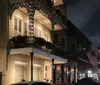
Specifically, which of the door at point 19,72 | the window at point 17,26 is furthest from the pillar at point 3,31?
the door at point 19,72

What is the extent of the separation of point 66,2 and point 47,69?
10235mm

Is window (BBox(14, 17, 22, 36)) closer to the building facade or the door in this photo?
the building facade

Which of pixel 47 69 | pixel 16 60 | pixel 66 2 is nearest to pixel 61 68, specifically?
pixel 47 69

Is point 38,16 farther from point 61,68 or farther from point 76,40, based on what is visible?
point 76,40

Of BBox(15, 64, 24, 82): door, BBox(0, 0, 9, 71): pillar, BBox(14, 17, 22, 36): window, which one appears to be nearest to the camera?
BBox(0, 0, 9, 71): pillar

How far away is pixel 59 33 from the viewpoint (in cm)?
3077

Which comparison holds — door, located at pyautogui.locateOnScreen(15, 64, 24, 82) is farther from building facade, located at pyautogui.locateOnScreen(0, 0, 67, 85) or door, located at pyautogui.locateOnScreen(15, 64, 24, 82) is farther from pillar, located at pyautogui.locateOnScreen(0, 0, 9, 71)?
pillar, located at pyautogui.locateOnScreen(0, 0, 9, 71)

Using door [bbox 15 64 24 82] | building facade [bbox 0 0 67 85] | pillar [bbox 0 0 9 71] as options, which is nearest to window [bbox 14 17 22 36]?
building facade [bbox 0 0 67 85]

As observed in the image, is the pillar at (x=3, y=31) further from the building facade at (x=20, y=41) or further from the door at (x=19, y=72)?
the door at (x=19, y=72)

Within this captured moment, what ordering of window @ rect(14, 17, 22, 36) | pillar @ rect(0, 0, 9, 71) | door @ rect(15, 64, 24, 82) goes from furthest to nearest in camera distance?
1. window @ rect(14, 17, 22, 36)
2. door @ rect(15, 64, 24, 82)
3. pillar @ rect(0, 0, 9, 71)

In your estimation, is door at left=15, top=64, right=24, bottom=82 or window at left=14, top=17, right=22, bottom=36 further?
window at left=14, top=17, right=22, bottom=36

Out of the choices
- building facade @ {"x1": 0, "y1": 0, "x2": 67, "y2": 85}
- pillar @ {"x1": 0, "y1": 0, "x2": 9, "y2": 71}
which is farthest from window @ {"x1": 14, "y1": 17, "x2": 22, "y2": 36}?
pillar @ {"x1": 0, "y1": 0, "x2": 9, "y2": 71}

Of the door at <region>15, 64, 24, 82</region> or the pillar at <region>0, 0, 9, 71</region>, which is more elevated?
the pillar at <region>0, 0, 9, 71</region>

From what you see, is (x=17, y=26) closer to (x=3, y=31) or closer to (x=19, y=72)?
(x=3, y=31)
